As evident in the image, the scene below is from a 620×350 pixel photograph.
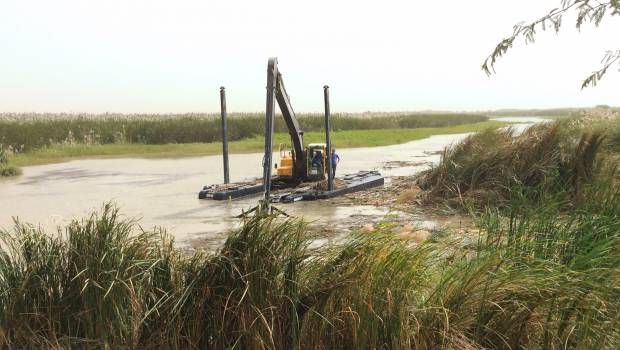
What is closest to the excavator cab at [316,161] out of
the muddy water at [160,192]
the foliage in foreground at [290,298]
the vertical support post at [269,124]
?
the muddy water at [160,192]

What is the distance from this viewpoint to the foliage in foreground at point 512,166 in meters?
9.43

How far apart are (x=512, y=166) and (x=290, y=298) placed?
787 centimetres

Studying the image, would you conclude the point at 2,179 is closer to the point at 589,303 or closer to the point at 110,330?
the point at 110,330

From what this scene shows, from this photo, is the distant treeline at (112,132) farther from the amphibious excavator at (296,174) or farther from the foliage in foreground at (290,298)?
the foliage in foreground at (290,298)

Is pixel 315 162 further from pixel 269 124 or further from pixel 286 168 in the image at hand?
pixel 269 124

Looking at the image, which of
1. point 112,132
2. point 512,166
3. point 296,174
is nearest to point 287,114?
point 296,174

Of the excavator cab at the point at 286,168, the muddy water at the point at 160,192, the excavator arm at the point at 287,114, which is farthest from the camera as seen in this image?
the excavator cab at the point at 286,168

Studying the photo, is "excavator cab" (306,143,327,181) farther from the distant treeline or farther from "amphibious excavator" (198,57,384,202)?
the distant treeline

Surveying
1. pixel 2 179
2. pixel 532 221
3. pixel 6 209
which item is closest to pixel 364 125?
pixel 2 179

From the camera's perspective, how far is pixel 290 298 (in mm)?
3410

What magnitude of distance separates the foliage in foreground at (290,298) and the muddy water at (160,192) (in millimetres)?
384

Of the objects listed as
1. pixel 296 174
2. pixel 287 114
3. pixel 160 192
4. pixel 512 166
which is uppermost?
pixel 287 114

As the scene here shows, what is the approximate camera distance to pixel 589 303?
350 centimetres

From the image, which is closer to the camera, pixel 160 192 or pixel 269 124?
pixel 269 124
